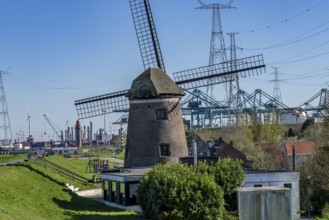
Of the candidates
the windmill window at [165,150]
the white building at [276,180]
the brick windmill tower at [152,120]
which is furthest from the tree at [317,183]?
the windmill window at [165,150]

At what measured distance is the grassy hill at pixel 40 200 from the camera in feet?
97.6

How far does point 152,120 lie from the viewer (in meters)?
42.2

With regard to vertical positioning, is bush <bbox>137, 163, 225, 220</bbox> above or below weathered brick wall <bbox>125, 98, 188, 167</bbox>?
below

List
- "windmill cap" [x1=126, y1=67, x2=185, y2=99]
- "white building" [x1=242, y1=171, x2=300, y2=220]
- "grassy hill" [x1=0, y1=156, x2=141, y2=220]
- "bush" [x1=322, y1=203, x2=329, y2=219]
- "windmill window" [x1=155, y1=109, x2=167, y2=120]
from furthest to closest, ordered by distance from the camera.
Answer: "windmill window" [x1=155, y1=109, x2=167, y2=120] < "windmill cap" [x1=126, y1=67, x2=185, y2=99] < "bush" [x1=322, y1=203, x2=329, y2=219] < "white building" [x1=242, y1=171, x2=300, y2=220] < "grassy hill" [x1=0, y1=156, x2=141, y2=220]

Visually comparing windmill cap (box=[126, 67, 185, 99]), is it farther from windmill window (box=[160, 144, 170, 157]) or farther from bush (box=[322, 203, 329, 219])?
bush (box=[322, 203, 329, 219])

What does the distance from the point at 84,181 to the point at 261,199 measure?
1263 inches

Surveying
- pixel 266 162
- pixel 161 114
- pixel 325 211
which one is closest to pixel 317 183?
pixel 325 211

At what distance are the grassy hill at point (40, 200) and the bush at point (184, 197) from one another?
241cm

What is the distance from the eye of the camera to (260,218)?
2050 cm

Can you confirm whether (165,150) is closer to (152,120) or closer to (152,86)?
(152,120)

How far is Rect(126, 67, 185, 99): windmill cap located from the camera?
41938 millimetres

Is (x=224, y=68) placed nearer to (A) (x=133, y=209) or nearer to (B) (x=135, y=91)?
(B) (x=135, y=91)

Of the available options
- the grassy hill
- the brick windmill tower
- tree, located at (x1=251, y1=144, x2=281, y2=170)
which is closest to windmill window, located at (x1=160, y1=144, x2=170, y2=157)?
the brick windmill tower

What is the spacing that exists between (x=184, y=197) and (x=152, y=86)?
1227 cm
